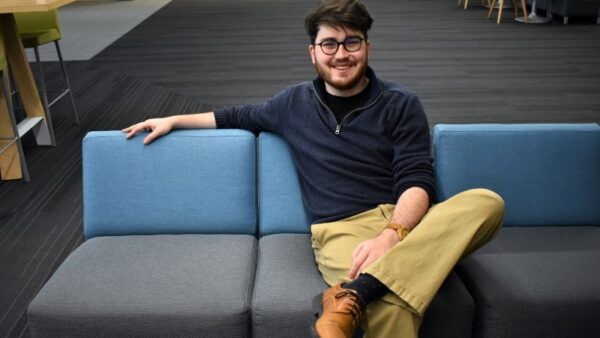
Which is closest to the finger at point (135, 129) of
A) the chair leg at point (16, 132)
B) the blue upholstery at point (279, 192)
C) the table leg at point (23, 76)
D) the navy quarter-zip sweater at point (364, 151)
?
the blue upholstery at point (279, 192)

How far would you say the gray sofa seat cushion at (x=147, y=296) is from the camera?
1.71 metres

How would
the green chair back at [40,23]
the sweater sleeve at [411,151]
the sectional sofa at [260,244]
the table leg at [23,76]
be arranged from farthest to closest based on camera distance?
the green chair back at [40,23] → the table leg at [23,76] → the sweater sleeve at [411,151] → the sectional sofa at [260,244]

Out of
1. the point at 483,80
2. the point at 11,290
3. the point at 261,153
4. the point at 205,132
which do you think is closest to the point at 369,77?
the point at 261,153

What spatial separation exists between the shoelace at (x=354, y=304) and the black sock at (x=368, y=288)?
12 millimetres

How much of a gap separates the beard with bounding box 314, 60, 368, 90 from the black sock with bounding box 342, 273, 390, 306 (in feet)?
2.11

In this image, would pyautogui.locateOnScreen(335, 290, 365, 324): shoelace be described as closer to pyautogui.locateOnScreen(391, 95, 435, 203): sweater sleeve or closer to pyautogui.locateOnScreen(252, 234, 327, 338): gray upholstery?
pyautogui.locateOnScreen(252, 234, 327, 338): gray upholstery

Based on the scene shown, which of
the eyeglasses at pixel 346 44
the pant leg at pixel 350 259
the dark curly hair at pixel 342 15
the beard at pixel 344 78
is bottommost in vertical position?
the pant leg at pixel 350 259

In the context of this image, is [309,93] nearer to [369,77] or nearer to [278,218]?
[369,77]

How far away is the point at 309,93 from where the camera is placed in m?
2.10

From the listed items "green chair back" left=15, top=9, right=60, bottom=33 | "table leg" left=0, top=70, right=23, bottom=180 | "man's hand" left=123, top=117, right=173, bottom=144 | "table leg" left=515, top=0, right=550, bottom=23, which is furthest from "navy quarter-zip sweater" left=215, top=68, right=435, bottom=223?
"table leg" left=515, top=0, right=550, bottom=23

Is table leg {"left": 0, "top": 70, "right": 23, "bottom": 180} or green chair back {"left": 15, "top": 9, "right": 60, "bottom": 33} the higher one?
green chair back {"left": 15, "top": 9, "right": 60, "bottom": 33}

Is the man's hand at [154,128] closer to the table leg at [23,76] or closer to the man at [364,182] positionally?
the man at [364,182]

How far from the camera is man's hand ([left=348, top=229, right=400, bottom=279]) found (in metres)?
1.71

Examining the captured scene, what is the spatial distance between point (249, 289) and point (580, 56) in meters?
5.56
